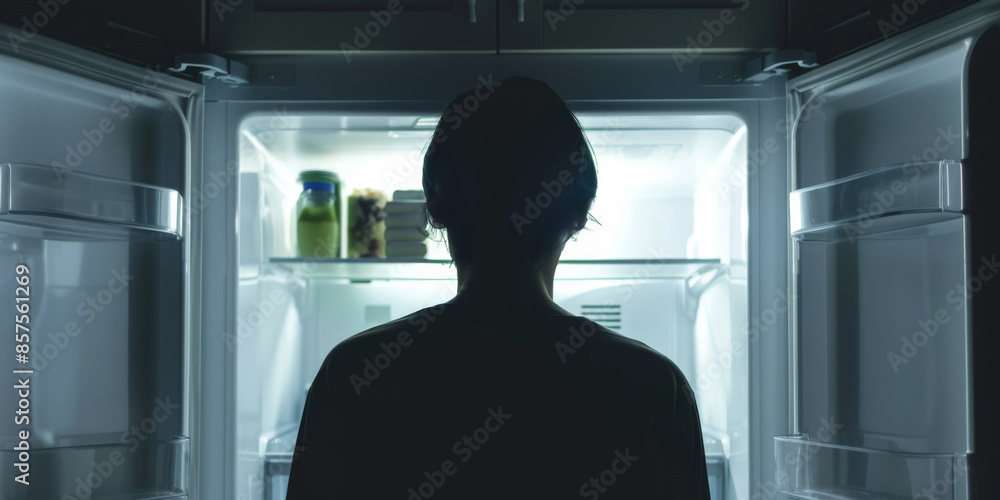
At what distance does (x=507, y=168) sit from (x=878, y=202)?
509 mm

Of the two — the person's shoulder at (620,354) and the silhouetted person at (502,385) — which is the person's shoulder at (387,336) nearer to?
the silhouetted person at (502,385)

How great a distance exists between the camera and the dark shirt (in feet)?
2.53

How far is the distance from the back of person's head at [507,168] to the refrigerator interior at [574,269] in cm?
40

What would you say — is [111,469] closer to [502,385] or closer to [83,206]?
[83,206]

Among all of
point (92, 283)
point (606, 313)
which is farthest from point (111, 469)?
point (606, 313)

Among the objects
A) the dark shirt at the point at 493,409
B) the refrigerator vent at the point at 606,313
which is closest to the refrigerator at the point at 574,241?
the refrigerator vent at the point at 606,313

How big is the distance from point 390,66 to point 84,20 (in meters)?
0.46

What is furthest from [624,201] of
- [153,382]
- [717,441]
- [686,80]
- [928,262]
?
[153,382]

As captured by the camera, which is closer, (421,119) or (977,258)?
(977,258)

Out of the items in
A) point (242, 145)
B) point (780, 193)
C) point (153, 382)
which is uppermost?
point (242, 145)

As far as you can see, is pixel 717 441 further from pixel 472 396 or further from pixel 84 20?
pixel 84 20

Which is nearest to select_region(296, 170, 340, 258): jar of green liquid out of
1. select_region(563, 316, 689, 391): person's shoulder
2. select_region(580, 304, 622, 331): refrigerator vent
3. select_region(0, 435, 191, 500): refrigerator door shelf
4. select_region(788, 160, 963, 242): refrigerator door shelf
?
select_region(0, 435, 191, 500): refrigerator door shelf

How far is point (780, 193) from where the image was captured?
1.17m

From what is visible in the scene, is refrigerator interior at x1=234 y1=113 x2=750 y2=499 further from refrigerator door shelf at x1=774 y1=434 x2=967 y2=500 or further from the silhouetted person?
the silhouetted person
